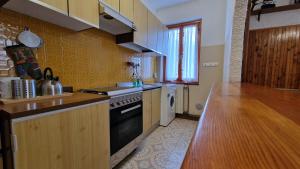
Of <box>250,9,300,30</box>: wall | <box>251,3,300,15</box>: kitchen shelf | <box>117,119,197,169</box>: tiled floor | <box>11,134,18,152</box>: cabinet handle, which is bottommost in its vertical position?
<box>117,119,197,169</box>: tiled floor

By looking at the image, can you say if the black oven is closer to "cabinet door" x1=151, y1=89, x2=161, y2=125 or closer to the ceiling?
"cabinet door" x1=151, y1=89, x2=161, y2=125

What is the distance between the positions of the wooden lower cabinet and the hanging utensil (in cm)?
141

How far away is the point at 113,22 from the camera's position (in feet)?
6.10

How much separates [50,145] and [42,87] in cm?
56

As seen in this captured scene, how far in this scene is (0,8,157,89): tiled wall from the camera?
1327mm

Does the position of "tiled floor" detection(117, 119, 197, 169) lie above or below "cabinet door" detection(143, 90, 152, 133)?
below

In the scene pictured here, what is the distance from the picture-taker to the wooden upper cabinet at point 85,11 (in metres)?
1.26

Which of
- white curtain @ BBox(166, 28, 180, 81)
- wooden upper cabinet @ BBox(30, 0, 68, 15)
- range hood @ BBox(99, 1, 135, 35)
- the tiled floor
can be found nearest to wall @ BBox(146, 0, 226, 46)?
white curtain @ BBox(166, 28, 180, 81)

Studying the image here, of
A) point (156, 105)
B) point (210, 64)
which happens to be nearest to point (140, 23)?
point (156, 105)

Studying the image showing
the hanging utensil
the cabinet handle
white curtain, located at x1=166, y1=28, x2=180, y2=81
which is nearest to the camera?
the cabinet handle

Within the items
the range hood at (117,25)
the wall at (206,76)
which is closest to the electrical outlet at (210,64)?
the wall at (206,76)

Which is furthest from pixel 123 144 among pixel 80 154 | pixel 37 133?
pixel 37 133

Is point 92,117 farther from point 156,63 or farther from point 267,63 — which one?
point 267,63

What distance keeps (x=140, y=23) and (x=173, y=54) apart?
153 centimetres
